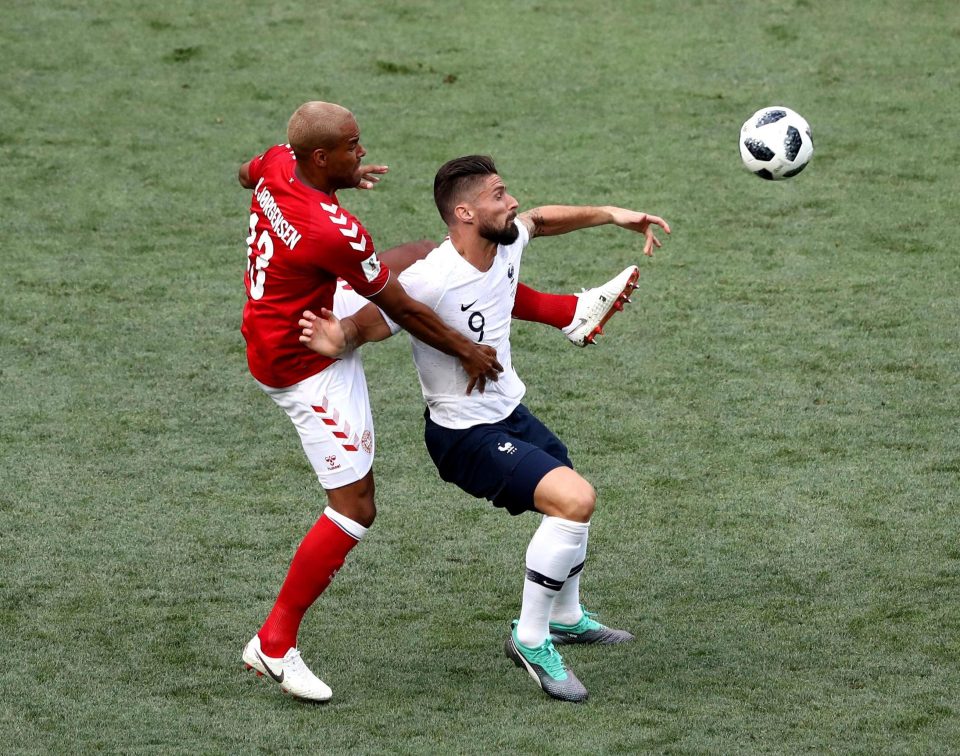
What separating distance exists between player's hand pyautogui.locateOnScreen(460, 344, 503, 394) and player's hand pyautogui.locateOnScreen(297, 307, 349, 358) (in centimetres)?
42

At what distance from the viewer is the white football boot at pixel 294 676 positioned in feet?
16.4

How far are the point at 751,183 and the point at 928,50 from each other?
263 cm

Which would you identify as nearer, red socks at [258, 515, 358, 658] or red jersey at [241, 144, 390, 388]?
red jersey at [241, 144, 390, 388]

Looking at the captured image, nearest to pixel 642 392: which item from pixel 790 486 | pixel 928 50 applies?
pixel 790 486

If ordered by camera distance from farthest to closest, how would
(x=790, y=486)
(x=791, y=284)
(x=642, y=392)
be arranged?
(x=791, y=284) < (x=642, y=392) < (x=790, y=486)

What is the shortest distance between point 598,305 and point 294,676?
5.64ft

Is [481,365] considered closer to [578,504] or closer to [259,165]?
[578,504]

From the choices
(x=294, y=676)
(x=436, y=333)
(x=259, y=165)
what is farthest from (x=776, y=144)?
(x=294, y=676)

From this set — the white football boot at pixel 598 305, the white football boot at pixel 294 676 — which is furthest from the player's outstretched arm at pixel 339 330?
the white football boot at pixel 294 676

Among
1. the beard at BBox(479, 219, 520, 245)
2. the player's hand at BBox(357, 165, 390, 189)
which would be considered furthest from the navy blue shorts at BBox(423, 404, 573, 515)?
the player's hand at BBox(357, 165, 390, 189)

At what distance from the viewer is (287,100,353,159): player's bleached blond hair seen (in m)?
4.86

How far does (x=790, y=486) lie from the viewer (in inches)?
264

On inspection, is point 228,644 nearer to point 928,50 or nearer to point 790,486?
point 790,486

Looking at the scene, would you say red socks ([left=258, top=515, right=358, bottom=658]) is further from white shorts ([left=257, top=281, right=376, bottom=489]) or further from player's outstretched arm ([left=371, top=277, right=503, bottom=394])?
player's outstretched arm ([left=371, top=277, right=503, bottom=394])
